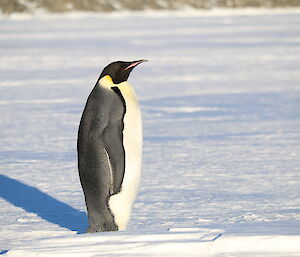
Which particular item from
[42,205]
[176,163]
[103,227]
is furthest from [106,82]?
[176,163]

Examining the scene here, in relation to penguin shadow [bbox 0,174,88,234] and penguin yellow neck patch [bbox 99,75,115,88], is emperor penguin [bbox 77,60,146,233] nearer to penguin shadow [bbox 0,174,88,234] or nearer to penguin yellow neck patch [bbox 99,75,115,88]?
penguin yellow neck patch [bbox 99,75,115,88]

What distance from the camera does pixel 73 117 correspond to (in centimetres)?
840

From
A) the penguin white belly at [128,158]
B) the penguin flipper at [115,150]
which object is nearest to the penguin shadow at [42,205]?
the penguin white belly at [128,158]

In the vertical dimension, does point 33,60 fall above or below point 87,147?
below

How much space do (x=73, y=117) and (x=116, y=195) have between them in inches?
194

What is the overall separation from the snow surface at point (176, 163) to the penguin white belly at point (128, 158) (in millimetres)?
152

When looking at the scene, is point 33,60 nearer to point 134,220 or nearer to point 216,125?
point 216,125

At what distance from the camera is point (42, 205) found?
4.30 metres

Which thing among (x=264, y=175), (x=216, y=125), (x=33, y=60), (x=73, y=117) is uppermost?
(x=264, y=175)

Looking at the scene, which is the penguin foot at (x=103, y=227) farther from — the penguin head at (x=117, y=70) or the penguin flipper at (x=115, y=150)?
the penguin head at (x=117, y=70)

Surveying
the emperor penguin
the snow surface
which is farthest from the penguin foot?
the snow surface

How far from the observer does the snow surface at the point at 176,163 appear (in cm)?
288

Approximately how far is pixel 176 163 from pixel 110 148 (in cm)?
216

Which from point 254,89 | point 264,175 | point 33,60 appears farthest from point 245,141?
point 33,60
